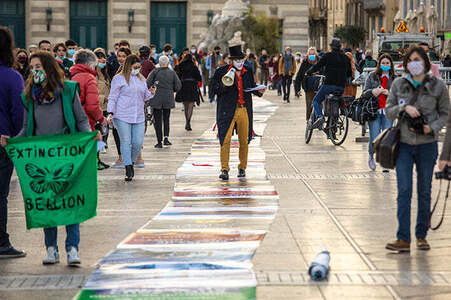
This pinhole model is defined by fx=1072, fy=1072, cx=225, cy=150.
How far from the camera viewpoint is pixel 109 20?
213 feet

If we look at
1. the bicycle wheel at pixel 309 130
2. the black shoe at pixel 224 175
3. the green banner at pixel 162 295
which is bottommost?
the green banner at pixel 162 295

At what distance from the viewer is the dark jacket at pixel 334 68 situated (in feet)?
68.6

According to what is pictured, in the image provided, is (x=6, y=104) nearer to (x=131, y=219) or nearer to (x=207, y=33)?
(x=131, y=219)

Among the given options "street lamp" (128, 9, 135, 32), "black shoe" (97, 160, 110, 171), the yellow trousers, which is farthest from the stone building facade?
the yellow trousers

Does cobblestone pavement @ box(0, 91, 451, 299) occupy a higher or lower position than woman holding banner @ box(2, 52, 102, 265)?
lower

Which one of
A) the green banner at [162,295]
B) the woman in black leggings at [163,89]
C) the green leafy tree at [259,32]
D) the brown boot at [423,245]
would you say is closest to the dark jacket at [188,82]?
the woman in black leggings at [163,89]

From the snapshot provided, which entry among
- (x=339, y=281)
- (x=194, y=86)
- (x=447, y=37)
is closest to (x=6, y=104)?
(x=339, y=281)

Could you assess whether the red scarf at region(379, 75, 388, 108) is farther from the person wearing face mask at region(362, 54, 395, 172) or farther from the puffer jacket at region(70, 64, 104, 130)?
the puffer jacket at region(70, 64, 104, 130)

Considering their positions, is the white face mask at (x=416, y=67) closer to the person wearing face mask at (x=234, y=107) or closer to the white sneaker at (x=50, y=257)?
the white sneaker at (x=50, y=257)

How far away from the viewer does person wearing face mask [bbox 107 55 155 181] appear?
1542 cm

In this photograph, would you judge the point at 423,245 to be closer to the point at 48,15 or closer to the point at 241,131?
the point at 241,131

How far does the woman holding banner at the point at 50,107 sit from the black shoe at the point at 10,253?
45 centimetres

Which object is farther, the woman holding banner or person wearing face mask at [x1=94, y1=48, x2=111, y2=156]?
person wearing face mask at [x1=94, y1=48, x2=111, y2=156]

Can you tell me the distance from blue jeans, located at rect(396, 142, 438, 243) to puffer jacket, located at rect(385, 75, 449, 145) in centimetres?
9
